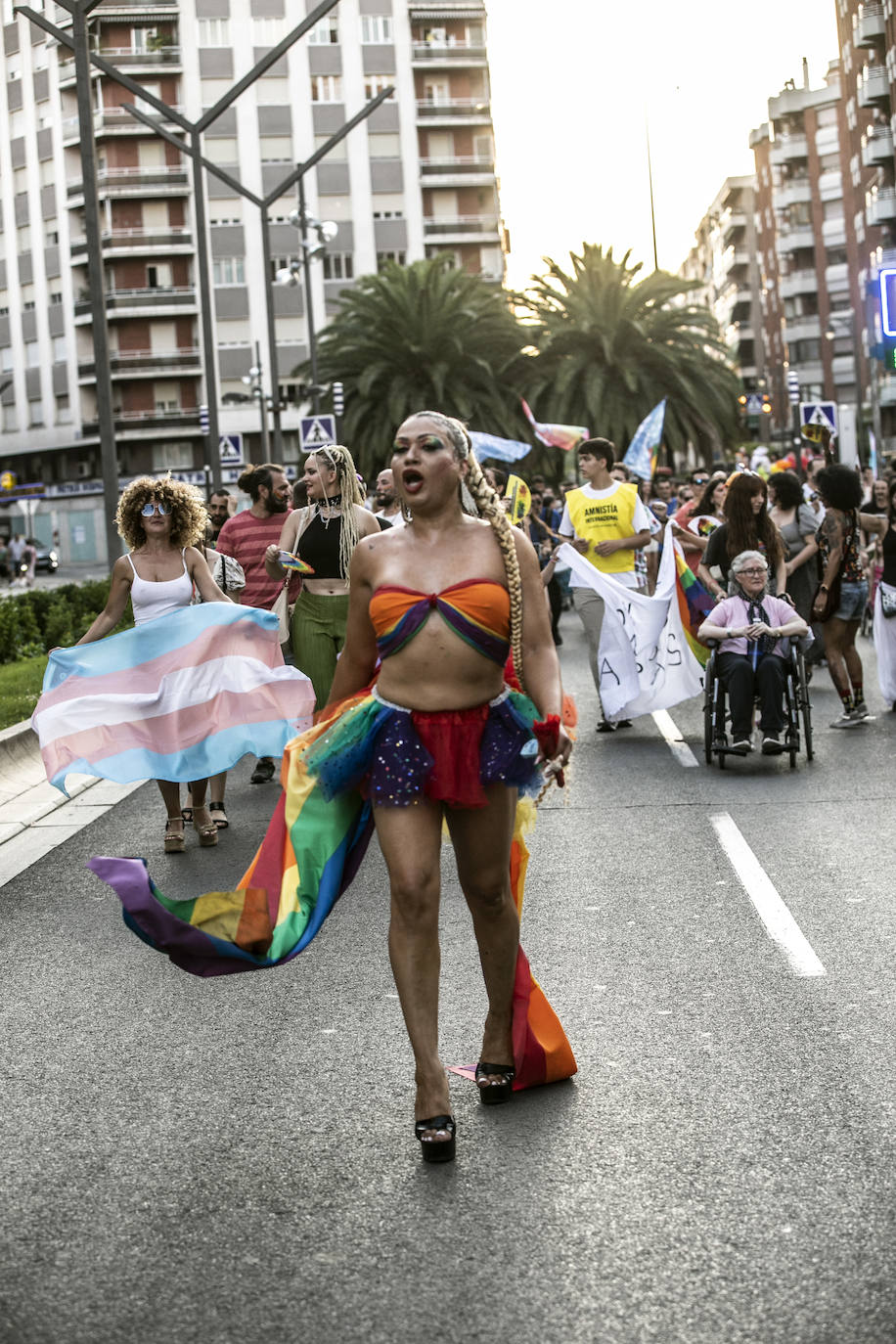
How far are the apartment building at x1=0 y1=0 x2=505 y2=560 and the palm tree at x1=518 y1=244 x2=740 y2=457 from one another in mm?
37763

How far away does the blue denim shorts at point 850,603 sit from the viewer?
14.0 meters

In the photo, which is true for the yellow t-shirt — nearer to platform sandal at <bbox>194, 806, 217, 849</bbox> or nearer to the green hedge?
platform sandal at <bbox>194, 806, 217, 849</bbox>

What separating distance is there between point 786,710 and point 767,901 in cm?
436

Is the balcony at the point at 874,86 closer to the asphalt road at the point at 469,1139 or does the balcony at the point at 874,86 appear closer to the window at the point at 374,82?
the window at the point at 374,82

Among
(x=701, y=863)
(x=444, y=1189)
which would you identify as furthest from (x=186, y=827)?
(x=444, y=1189)

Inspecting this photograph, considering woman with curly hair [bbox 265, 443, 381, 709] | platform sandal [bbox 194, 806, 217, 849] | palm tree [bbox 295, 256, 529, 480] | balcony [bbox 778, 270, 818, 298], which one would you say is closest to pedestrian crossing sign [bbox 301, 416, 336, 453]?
palm tree [bbox 295, 256, 529, 480]

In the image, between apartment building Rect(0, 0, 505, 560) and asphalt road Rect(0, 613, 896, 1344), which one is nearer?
asphalt road Rect(0, 613, 896, 1344)

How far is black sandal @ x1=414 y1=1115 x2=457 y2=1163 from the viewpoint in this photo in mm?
4738

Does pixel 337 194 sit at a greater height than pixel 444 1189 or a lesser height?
greater

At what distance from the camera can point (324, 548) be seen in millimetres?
10906

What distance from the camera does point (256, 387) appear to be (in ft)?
219

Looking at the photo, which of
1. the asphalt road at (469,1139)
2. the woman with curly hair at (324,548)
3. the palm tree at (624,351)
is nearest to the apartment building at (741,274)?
the palm tree at (624,351)

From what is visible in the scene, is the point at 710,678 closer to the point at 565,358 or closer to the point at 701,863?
the point at 701,863

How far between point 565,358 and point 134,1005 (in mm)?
47334
